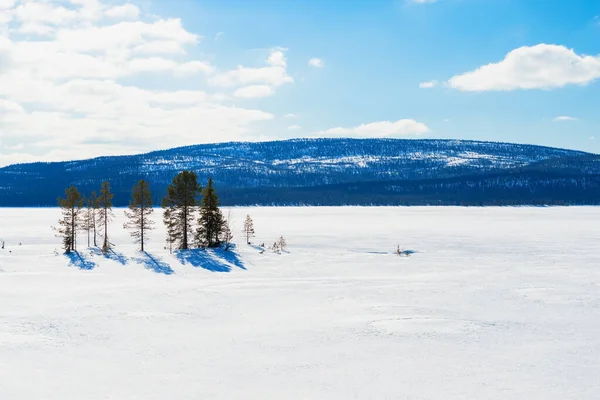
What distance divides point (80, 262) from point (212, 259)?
9947 millimetres

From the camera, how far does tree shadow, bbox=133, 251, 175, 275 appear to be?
3481cm

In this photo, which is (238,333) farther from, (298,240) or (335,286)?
(298,240)

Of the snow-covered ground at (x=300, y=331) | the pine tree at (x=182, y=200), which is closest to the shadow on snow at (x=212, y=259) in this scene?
the snow-covered ground at (x=300, y=331)

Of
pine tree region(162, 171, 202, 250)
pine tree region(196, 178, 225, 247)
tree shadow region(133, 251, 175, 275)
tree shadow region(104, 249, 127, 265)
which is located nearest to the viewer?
tree shadow region(133, 251, 175, 275)

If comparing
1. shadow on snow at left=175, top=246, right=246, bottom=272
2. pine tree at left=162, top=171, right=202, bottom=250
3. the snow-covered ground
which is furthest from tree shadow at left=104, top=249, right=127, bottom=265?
pine tree at left=162, top=171, right=202, bottom=250

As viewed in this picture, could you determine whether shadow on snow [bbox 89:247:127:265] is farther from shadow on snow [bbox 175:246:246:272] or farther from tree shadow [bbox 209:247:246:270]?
tree shadow [bbox 209:247:246:270]

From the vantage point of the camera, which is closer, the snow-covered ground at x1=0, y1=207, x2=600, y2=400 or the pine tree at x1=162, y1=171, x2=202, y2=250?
the snow-covered ground at x1=0, y1=207, x2=600, y2=400

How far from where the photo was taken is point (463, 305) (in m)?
22.2

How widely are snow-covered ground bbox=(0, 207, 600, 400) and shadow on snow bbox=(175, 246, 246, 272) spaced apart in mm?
1624

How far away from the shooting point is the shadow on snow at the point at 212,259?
→ 122 feet

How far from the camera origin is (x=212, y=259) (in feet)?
130

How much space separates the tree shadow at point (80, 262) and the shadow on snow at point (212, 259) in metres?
6.59

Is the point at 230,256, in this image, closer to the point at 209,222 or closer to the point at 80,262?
the point at 209,222

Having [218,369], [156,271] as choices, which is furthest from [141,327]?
[156,271]
